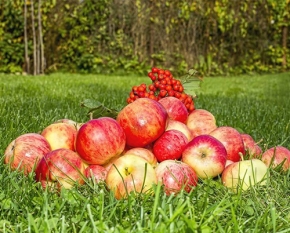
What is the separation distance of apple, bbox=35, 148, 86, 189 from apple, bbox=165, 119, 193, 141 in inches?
20.7

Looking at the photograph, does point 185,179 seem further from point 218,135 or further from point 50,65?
point 50,65

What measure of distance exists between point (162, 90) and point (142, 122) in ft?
2.28

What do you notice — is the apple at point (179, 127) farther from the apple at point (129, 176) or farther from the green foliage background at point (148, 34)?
the green foliage background at point (148, 34)

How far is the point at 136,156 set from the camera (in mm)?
2141

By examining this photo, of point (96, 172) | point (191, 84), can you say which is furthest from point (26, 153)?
point (191, 84)

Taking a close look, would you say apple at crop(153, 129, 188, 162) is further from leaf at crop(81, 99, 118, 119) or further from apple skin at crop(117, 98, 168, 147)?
leaf at crop(81, 99, 118, 119)

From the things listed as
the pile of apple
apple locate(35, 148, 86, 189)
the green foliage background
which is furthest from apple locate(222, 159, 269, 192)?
the green foliage background

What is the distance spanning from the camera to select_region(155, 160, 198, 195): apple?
208cm

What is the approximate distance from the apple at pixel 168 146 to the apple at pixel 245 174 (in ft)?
0.76

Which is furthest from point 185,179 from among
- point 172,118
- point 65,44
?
point 65,44

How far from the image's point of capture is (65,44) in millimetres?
10648

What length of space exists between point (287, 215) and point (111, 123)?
0.83m

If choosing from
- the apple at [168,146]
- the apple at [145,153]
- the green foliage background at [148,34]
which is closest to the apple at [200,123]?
the apple at [168,146]

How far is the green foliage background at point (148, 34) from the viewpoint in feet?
34.2
